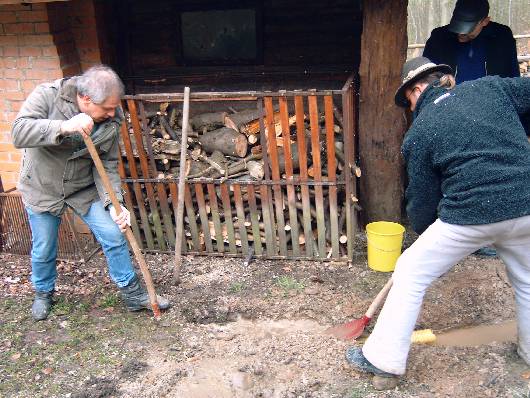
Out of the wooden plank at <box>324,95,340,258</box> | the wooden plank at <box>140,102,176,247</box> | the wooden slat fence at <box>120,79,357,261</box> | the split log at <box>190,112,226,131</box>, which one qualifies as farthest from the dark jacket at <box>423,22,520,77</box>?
the wooden plank at <box>140,102,176,247</box>

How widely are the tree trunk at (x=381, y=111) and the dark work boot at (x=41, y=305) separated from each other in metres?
2.98

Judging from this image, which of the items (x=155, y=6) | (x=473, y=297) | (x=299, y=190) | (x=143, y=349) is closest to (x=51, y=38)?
(x=155, y=6)

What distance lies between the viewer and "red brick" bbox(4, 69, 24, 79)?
16.3 ft

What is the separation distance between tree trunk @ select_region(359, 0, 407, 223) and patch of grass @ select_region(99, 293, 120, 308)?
8.17ft

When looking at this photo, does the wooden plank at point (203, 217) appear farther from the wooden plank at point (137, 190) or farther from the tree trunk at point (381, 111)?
the tree trunk at point (381, 111)

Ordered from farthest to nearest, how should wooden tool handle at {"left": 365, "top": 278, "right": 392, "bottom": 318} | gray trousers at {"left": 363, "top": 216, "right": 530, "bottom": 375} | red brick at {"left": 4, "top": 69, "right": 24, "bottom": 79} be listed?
red brick at {"left": 4, "top": 69, "right": 24, "bottom": 79} → wooden tool handle at {"left": 365, "top": 278, "right": 392, "bottom": 318} → gray trousers at {"left": 363, "top": 216, "right": 530, "bottom": 375}

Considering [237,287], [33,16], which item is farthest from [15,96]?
[237,287]

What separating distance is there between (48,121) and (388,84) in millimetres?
2854

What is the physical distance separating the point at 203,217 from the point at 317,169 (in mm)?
1175

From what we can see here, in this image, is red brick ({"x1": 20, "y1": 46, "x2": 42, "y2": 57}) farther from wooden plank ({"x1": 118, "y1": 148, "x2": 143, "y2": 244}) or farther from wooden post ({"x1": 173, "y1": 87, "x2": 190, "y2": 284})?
wooden post ({"x1": 173, "y1": 87, "x2": 190, "y2": 284})

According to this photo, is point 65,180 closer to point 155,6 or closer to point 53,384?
point 53,384

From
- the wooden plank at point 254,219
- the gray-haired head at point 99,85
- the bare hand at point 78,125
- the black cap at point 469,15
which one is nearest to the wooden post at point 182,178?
the wooden plank at point 254,219

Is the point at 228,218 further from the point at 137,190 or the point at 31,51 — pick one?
the point at 31,51

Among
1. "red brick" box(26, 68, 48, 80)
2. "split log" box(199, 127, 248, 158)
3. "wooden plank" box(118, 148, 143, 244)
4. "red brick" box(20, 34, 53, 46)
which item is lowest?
"wooden plank" box(118, 148, 143, 244)
